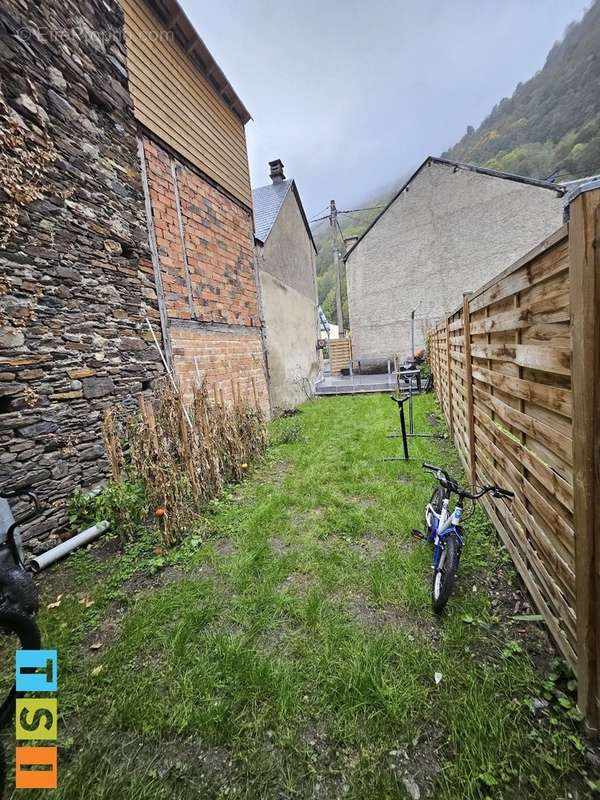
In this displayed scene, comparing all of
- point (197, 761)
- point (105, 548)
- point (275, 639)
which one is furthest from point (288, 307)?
point (197, 761)

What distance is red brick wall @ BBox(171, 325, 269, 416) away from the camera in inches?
206

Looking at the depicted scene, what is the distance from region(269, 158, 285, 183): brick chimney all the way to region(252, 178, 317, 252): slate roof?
0.23 meters

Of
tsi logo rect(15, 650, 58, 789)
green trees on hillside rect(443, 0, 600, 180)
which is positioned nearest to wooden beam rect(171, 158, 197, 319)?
tsi logo rect(15, 650, 58, 789)

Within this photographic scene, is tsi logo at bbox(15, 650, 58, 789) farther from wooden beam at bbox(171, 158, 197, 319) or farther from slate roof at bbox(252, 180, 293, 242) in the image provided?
slate roof at bbox(252, 180, 293, 242)

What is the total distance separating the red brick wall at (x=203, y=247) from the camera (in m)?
4.92

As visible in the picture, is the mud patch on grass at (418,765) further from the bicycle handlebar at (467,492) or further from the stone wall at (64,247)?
the stone wall at (64,247)

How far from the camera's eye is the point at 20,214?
3158 mm

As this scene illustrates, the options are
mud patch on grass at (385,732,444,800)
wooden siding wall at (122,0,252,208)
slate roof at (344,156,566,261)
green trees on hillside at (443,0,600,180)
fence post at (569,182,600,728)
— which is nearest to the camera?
fence post at (569,182,600,728)

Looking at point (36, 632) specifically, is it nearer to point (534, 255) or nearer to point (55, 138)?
point (534, 255)

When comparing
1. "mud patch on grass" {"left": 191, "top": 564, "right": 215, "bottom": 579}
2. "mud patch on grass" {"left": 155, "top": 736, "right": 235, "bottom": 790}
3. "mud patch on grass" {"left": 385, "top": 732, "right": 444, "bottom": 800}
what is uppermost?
"mud patch on grass" {"left": 191, "top": 564, "right": 215, "bottom": 579}

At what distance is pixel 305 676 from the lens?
5.86 ft

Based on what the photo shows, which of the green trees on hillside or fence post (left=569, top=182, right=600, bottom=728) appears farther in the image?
the green trees on hillside

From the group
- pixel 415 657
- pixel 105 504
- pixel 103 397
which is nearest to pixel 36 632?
pixel 105 504

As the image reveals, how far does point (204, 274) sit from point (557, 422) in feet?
18.7
